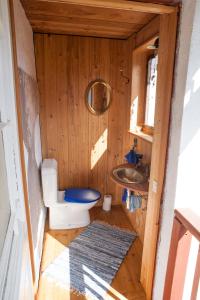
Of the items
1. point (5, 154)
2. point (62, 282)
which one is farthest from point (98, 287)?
point (5, 154)

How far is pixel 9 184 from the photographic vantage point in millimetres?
1070

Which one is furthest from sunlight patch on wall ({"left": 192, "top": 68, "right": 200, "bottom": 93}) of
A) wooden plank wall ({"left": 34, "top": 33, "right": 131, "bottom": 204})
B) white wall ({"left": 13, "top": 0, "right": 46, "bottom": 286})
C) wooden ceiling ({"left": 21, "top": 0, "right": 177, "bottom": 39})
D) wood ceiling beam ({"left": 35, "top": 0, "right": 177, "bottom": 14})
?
wooden plank wall ({"left": 34, "top": 33, "right": 131, "bottom": 204})

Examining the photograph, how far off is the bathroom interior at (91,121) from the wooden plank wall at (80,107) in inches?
0.5

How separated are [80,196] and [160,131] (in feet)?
4.80

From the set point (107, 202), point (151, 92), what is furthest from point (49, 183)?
point (151, 92)

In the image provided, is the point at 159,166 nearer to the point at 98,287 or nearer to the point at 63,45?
the point at 98,287

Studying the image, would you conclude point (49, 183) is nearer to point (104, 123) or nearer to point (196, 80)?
point (104, 123)

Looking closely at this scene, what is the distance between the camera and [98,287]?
172cm

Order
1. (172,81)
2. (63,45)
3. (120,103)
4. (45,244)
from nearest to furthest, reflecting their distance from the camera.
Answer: (172,81) → (45,244) → (63,45) → (120,103)

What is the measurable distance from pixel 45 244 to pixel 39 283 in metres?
0.49

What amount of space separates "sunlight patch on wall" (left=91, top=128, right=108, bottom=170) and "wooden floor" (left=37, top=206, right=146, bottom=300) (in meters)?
0.79

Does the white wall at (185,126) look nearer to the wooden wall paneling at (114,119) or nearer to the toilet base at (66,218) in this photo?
the toilet base at (66,218)

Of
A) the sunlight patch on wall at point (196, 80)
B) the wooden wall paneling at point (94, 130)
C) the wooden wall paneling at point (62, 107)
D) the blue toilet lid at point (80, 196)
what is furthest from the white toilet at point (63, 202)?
the sunlight patch on wall at point (196, 80)

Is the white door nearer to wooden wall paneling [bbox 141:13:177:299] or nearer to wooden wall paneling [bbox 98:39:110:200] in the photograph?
wooden wall paneling [bbox 141:13:177:299]
